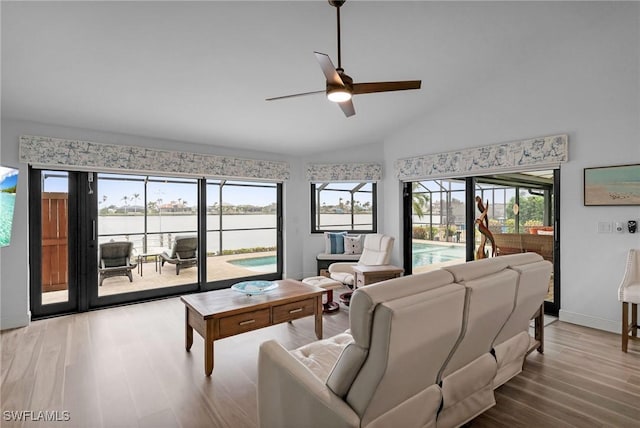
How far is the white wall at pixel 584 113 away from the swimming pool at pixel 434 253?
55.9 inches

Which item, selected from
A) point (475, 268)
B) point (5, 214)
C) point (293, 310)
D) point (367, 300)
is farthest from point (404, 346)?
point (5, 214)

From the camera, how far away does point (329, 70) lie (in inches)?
81.8

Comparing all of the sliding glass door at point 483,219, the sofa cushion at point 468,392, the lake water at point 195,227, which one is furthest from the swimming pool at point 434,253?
the sofa cushion at point 468,392

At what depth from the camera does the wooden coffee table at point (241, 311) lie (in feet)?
8.27

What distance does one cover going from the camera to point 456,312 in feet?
5.02

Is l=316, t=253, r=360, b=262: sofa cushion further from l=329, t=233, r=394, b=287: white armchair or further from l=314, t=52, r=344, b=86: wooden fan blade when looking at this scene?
l=314, t=52, r=344, b=86: wooden fan blade

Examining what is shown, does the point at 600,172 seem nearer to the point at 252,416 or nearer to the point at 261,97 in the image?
the point at 261,97

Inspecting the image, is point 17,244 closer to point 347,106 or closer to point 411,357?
point 347,106

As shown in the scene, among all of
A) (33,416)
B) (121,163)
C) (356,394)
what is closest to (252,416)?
(356,394)

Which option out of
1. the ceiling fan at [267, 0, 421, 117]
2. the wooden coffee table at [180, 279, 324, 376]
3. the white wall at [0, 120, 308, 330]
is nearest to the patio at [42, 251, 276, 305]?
the white wall at [0, 120, 308, 330]

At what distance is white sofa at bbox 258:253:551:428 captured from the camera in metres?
1.30

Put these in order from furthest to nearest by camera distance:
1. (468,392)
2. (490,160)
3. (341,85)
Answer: (490,160) → (341,85) → (468,392)

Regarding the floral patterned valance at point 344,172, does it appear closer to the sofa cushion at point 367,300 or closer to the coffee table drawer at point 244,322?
the coffee table drawer at point 244,322

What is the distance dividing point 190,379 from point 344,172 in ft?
13.6
